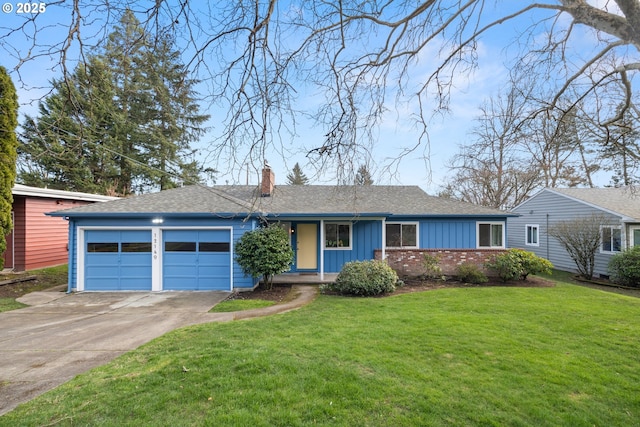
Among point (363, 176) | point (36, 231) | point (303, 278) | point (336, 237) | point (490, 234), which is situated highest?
point (363, 176)

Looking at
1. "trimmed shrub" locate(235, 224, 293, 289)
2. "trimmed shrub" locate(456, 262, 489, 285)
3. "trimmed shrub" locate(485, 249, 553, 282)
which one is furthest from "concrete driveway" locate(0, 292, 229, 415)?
"trimmed shrub" locate(485, 249, 553, 282)

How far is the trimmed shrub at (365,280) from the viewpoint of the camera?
8969 millimetres

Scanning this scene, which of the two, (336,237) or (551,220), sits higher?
(551,220)

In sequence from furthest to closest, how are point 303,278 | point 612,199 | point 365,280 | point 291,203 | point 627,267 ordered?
1. point 612,199
2. point 291,203
3. point 303,278
4. point 627,267
5. point 365,280

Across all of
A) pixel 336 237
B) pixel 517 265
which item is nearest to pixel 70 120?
pixel 336 237

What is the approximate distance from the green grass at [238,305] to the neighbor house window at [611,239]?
48.6ft

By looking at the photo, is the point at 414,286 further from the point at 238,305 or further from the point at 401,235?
the point at 238,305

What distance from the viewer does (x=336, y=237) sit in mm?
12422

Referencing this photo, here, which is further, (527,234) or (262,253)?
(527,234)

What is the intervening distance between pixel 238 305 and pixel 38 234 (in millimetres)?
11104

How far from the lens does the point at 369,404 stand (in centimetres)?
319

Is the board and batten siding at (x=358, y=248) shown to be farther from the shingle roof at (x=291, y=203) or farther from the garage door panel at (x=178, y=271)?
the garage door panel at (x=178, y=271)

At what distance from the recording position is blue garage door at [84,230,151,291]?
9836 millimetres

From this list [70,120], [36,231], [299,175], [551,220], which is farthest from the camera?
[551,220]
